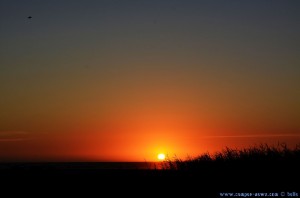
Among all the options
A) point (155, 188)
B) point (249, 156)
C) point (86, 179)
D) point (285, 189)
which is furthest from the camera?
point (249, 156)

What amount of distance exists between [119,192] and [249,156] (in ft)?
25.1

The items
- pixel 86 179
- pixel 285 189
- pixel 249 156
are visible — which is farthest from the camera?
pixel 249 156

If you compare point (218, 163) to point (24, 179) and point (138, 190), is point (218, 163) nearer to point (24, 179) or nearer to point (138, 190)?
point (138, 190)

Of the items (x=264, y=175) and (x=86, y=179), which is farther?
(x=86, y=179)

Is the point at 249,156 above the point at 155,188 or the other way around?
above

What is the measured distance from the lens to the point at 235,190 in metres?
18.1

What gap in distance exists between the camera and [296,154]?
21.2 meters

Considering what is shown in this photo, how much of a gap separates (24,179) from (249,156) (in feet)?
35.6

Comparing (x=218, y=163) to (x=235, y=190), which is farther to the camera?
(x=218, y=163)

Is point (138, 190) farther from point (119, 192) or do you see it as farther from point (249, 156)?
point (249, 156)

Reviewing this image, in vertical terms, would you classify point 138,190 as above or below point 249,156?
below

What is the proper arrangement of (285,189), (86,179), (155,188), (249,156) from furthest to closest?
1. (249,156)
2. (86,179)
3. (155,188)
4. (285,189)

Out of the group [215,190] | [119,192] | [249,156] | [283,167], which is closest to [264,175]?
[283,167]

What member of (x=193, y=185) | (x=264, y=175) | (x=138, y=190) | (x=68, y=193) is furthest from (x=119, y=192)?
(x=264, y=175)
